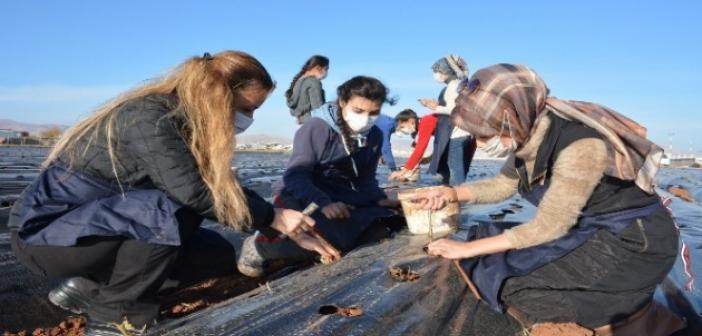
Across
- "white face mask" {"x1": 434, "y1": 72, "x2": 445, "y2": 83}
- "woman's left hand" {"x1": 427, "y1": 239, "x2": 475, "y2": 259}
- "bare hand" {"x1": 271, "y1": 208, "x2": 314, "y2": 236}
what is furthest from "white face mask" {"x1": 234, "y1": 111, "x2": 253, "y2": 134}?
"white face mask" {"x1": 434, "y1": 72, "x2": 445, "y2": 83}

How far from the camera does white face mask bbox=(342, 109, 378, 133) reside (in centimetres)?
312

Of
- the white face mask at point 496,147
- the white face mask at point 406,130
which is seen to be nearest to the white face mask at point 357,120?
the white face mask at point 496,147

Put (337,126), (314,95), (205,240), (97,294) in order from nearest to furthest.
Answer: (97,294) < (205,240) < (337,126) < (314,95)

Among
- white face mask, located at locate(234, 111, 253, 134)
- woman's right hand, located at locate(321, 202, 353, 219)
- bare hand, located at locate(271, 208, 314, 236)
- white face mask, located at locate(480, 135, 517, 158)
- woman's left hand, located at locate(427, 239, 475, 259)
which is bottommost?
woman's right hand, located at locate(321, 202, 353, 219)

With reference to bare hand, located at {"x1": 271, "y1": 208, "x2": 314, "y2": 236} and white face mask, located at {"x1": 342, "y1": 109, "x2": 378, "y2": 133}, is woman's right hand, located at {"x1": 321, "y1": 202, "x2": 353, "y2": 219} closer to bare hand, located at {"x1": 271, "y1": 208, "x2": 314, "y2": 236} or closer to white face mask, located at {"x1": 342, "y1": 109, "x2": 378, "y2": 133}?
white face mask, located at {"x1": 342, "y1": 109, "x2": 378, "y2": 133}

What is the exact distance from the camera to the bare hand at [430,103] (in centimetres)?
586

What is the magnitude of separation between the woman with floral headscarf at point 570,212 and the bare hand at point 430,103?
3917 mm

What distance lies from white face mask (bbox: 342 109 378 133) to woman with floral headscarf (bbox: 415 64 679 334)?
1201mm

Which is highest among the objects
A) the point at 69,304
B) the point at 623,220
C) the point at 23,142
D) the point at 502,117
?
the point at 502,117

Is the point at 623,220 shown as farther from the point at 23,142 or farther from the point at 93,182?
the point at 23,142

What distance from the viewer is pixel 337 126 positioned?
3127 mm

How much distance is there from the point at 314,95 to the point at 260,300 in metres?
3.84

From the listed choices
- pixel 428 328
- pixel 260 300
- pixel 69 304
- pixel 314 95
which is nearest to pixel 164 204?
pixel 260 300

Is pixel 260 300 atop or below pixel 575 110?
below
